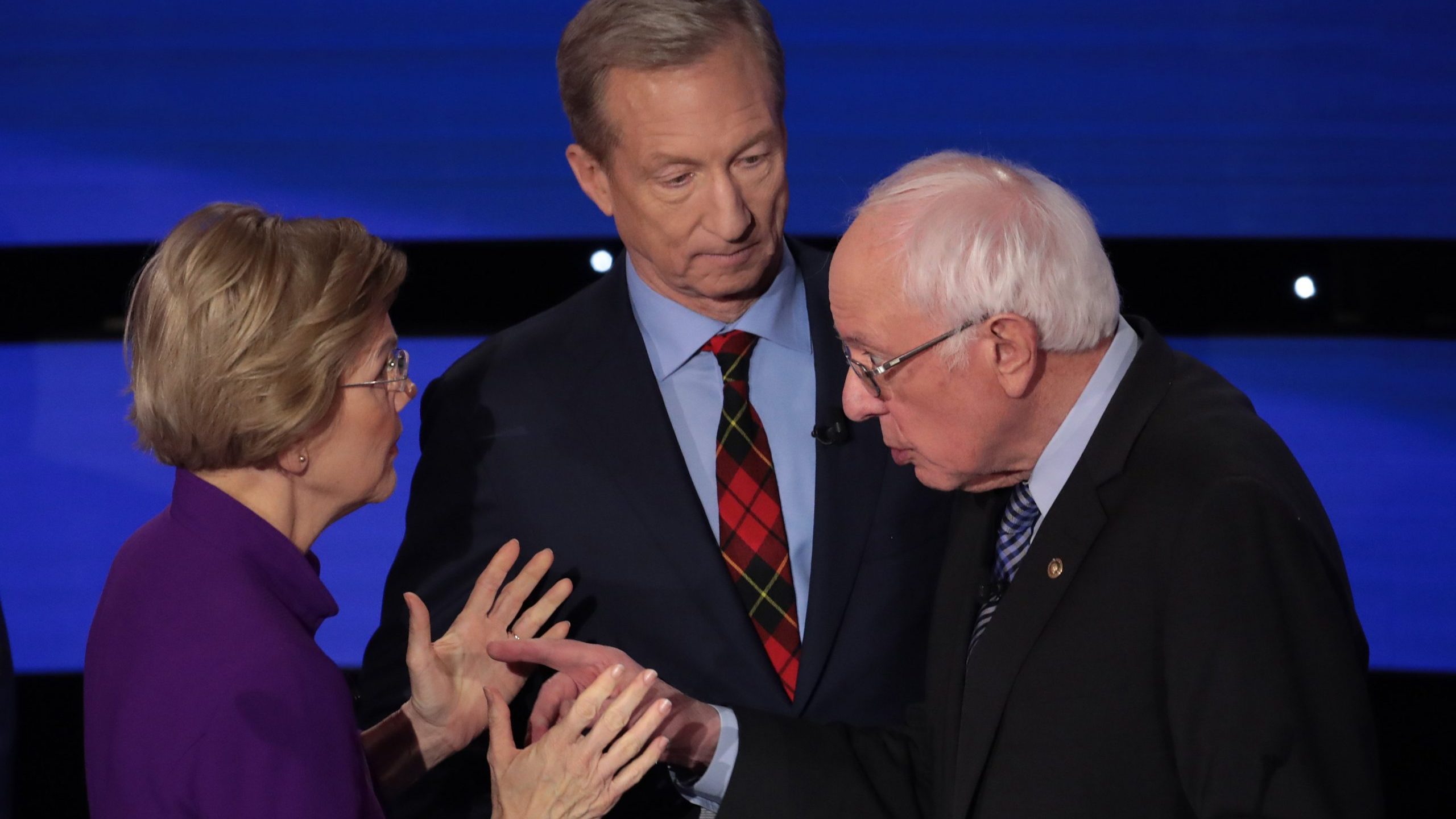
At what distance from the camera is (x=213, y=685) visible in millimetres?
1530

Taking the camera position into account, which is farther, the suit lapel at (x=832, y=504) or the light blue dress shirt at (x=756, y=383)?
the light blue dress shirt at (x=756, y=383)

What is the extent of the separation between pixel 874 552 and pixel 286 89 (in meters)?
1.88

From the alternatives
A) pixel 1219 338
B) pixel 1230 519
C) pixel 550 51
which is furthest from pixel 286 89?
pixel 1230 519

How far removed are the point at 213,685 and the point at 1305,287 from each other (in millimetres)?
2541

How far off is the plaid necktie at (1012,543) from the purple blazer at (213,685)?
2.67 feet

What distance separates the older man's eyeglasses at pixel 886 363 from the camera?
1.71 meters

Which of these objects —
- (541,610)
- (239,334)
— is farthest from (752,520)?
(239,334)

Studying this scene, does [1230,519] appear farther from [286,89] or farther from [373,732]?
[286,89]

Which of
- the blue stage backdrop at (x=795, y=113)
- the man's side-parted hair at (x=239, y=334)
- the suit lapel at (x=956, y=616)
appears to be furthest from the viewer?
the blue stage backdrop at (x=795, y=113)

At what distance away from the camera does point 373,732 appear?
79.4 inches

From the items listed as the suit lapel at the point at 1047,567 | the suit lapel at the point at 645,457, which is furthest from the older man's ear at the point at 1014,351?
the suit lapel at the point at 645,457

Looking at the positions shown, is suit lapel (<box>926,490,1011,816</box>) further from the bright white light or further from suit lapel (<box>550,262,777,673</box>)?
the bright white light

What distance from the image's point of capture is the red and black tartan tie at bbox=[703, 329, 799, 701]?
211cm

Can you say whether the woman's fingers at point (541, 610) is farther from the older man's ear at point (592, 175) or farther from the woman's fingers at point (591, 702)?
the older man's ear at point (592, 175)
